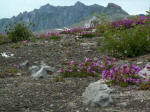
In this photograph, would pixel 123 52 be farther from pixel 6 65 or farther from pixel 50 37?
pixel 50 37

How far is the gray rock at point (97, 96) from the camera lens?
466 cm

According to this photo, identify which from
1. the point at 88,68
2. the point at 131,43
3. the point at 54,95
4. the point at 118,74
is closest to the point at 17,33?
the point at 131,43

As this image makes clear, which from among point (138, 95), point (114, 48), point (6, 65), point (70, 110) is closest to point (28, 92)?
point (70, 110)

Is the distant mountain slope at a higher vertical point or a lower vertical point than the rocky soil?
higher

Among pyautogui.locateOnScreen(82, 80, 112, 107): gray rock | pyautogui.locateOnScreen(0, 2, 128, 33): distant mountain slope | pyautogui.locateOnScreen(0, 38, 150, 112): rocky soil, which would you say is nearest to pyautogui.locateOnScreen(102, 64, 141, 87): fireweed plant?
pyautogui.locateOnScreen(0, 38, 150, 112): rocky soil

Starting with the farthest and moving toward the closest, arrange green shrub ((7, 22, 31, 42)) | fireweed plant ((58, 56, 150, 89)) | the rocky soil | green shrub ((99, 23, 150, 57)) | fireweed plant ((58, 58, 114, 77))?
1. green shrub ((7, 22, 31, 42))
2. green shrub ((99, 23, 150, 57))
3. fireweed plant ((58, 58, 114, 77))
4. fireweed plant ((58, 56, 150, 89))
5. the rocky soil

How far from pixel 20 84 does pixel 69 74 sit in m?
1.40

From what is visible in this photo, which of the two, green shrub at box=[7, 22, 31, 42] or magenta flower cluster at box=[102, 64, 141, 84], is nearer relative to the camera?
magenta flower cluster at box=[102, 64, 141, 84]

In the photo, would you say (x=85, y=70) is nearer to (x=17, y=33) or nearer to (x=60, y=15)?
(x=17, y=33)

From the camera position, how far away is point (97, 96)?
15.5ft

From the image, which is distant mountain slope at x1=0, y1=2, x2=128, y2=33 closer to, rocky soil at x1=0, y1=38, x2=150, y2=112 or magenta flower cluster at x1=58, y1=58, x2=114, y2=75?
magenta flower cluster at x1=58, y1=58, x2=114, y2=75

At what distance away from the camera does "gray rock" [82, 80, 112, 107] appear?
4.66 meters

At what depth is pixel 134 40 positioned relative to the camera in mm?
9453


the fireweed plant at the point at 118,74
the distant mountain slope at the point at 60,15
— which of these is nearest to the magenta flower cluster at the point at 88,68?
the fireweed plant at the point at 118,74
